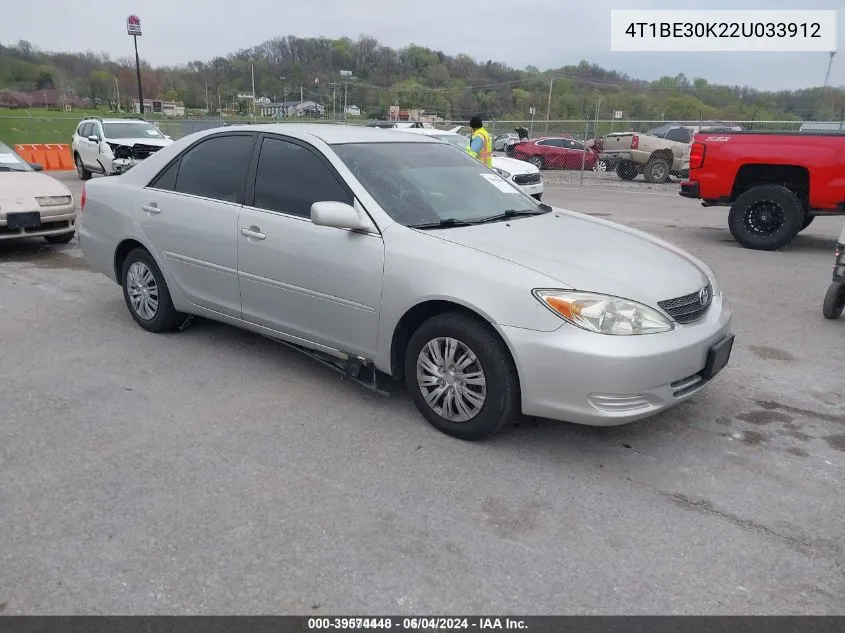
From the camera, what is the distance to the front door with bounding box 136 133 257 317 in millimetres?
4523

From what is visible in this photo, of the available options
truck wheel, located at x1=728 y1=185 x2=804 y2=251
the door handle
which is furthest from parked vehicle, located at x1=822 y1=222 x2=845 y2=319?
the door handle

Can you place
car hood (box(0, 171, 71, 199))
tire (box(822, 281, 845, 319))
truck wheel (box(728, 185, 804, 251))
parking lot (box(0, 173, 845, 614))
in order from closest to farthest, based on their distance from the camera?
1. parking lot (box(0, 173, 845, 614))
2. tire (box(822, 281, 845, 319))
3. car hood (box(0, 171, 71, 199))
4. truck wheel (box(728, 185, 804, 251))

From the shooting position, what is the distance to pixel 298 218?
4121mm

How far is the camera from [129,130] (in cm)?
1723

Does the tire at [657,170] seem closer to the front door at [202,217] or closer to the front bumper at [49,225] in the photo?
the front bumper at [49,225]

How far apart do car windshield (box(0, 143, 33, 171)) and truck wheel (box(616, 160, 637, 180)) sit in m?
16.7

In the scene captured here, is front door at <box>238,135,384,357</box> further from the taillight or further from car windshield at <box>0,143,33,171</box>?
the taillight

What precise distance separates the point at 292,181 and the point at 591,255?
1.93 metres

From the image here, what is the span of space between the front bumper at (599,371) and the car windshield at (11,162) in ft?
26.8

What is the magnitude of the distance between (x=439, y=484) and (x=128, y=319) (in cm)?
371

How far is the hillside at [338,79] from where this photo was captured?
69.4m

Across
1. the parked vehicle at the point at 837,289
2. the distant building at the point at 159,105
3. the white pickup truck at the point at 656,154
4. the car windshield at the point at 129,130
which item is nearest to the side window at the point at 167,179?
the parked vehicle at the point at 837,289

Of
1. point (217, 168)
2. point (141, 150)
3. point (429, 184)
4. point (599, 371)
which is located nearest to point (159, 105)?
point (141, 150)

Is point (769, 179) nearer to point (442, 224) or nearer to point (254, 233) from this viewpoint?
point (442, 224)
